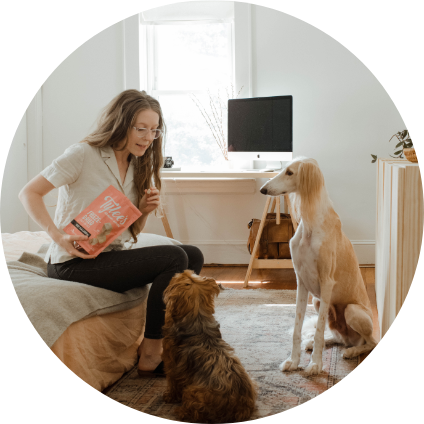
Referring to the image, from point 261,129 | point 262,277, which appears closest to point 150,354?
point 262,277

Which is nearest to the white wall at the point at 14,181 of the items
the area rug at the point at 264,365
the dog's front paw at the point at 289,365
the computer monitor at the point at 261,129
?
the computer monitor at the point at 261,129

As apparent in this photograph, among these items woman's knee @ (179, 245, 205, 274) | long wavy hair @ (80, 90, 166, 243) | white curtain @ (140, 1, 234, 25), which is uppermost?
white curtain @ (140, 1, 234, 25)

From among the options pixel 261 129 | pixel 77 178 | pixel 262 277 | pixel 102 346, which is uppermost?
pixel 261 129

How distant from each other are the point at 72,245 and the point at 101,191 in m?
0.22

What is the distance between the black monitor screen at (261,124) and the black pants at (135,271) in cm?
194

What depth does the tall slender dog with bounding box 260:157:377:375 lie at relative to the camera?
172cm

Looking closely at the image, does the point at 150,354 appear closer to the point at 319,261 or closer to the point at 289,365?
→ the point at 289,365

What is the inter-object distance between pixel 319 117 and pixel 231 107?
761mm

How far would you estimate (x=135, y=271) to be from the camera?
1.64 metres

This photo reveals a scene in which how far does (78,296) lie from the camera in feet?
4.98

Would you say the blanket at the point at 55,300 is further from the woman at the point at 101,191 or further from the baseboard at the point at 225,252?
the baseboard at the point at 225,252

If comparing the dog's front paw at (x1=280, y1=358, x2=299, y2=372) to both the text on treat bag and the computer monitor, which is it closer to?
the text on treat bag

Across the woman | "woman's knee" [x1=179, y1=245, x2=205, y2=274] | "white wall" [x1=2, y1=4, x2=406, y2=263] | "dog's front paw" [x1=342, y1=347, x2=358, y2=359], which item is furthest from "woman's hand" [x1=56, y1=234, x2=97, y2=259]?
"white wall" [x1=2, y1=4, x2=406, y2=263]

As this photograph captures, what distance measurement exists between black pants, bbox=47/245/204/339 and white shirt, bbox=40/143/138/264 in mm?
54
